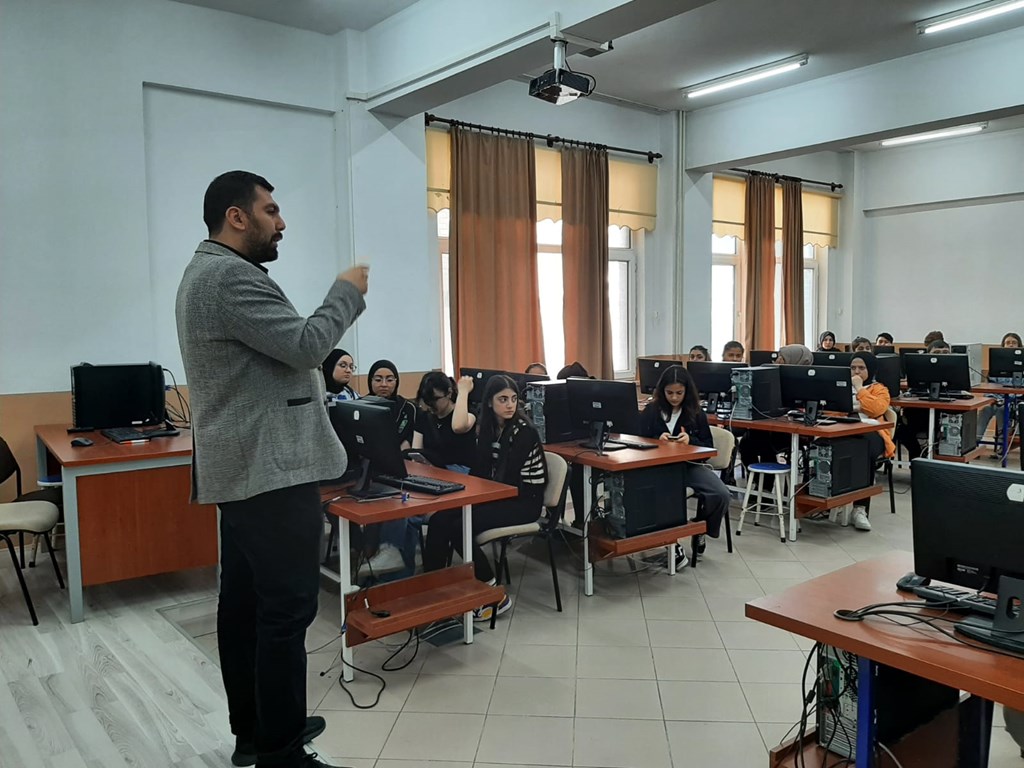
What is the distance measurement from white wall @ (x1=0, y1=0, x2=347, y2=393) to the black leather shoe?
3.13 metres

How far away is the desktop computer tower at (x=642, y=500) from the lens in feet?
12.1

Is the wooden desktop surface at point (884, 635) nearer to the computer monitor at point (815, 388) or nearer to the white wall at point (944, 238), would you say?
the computer monitor at point (815, 388)

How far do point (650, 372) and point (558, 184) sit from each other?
6.78 ft

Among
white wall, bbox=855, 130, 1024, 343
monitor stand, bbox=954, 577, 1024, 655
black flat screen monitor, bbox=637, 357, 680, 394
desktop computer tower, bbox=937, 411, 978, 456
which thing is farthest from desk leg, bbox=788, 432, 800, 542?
white wall, bbox=855, 130, 1024, 343

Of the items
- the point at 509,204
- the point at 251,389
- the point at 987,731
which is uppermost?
the point at 509,204

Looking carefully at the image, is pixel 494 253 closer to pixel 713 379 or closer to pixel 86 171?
pixel 713 379

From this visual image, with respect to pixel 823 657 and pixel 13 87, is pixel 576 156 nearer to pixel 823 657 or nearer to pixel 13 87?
pixel 13 87

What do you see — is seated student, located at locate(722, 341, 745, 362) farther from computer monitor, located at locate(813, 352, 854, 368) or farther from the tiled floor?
the tiled floor

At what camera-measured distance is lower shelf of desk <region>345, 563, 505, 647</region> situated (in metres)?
2.72

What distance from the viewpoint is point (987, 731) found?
1792 mm

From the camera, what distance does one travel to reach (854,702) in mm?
1913

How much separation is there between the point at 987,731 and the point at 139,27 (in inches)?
212

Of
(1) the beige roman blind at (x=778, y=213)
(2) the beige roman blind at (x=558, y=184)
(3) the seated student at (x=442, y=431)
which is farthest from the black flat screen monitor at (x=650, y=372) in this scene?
(1) the beige roman blind at (x=778, y=213)

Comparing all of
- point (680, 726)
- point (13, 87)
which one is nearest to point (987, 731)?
point (680, 726)
